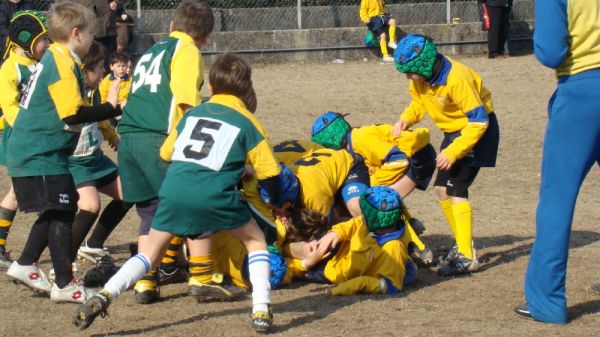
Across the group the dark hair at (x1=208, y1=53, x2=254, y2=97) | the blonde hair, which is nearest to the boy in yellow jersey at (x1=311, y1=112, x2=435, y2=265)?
the dark hair at (x1=208, y1=53, x2=254, y2=97)

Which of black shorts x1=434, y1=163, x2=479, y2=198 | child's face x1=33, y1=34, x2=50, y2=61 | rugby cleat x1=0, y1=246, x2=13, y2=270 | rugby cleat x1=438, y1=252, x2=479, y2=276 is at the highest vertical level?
child's face x1=33, y1=34, x2=50, y2=61

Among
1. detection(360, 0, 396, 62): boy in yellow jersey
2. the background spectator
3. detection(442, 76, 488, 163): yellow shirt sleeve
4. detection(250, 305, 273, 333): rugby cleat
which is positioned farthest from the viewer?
detection(360, 0, 396, 62): boy in yellow jersey

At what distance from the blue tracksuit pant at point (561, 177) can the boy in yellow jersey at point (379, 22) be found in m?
12.4

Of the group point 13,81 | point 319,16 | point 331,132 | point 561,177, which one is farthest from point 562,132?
point 319,16

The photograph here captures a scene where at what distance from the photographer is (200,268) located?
20.3 ft

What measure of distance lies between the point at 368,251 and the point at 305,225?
44 cm

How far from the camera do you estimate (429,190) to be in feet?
33.8

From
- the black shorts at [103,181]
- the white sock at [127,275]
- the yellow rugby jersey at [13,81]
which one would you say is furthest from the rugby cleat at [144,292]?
the yellow rugby jersey at [13,81]

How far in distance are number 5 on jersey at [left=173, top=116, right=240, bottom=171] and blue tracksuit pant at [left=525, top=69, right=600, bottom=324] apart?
67.8 inches

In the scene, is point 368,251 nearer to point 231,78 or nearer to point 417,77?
point 417,77

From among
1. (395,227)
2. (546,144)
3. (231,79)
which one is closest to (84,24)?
(231,79)

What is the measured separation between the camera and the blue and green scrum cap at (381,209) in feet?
21.4

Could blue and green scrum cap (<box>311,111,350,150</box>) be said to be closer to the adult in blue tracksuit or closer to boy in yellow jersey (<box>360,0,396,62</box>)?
the adult in blue tracksuit

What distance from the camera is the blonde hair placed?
6.18m
